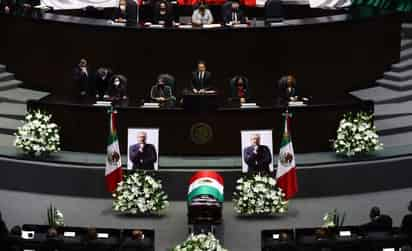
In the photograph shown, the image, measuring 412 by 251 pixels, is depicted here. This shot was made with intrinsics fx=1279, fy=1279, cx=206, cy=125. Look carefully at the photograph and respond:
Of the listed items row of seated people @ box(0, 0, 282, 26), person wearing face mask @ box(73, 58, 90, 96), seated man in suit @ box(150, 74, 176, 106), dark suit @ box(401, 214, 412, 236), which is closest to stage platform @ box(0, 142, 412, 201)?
seated man in suit @ box(150, 74, 176, 106)

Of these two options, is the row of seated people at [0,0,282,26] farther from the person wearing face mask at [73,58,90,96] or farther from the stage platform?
the stage platform

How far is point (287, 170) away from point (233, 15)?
8.24 meters

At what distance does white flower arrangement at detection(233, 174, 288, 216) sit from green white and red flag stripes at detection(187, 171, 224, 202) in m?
0.98

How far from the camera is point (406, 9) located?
37.6 m

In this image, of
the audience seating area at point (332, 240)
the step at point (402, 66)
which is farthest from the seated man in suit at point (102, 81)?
the audience seating area at point (332, 240)

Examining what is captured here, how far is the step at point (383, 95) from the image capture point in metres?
33.4

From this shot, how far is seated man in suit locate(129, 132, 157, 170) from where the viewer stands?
90.5ft

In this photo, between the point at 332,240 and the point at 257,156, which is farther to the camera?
the point at 257,156

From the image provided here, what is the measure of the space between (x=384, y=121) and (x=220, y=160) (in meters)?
5.04

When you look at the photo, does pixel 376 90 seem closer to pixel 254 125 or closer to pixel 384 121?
pixel 384 121

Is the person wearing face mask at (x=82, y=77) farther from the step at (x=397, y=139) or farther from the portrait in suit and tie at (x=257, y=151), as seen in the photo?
the step at (x=397, y=139)

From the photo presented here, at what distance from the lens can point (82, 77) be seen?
31609 millimetres

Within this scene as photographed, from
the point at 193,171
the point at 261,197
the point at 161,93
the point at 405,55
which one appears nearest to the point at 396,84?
the point at 405,55

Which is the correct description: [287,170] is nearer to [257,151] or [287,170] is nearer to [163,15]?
[257,151]
